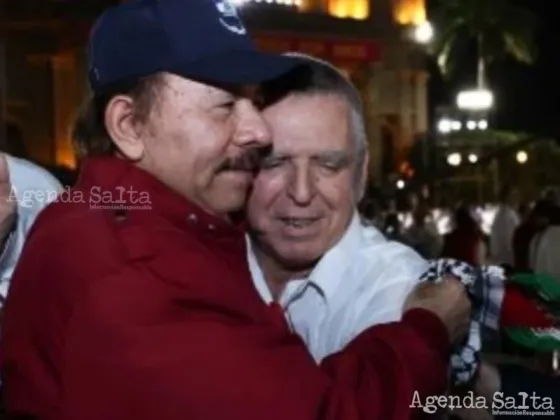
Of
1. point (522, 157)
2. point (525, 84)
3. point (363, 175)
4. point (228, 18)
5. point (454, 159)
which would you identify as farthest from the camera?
point (525, 84)

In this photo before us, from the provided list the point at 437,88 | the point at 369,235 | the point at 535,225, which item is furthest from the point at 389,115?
the point at 369,235

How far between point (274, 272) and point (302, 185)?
264 millimetres

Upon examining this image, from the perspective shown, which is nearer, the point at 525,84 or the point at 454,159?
the point at 454,159

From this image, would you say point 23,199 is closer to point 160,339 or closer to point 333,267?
point 333,267

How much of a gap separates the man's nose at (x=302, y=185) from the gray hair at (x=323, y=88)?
0.40ft

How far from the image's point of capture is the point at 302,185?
2.51 meters

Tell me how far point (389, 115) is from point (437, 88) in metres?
14.4

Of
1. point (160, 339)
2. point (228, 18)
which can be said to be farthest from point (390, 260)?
point (160, 339)

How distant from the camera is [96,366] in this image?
175cm

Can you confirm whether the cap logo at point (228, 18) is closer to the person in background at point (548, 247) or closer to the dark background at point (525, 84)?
the person in background at point (548, 247)

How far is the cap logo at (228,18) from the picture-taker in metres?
1.99

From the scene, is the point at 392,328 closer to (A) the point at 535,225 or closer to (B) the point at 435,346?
(B) the point at 435,346

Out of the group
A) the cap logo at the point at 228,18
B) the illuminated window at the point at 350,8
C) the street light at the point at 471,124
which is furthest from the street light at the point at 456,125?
the cap logo at the point at 228,18

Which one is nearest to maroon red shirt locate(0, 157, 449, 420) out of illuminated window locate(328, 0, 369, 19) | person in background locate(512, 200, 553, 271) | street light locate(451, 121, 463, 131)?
person in background locate(512, 200, 553, 271)
